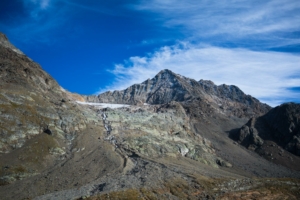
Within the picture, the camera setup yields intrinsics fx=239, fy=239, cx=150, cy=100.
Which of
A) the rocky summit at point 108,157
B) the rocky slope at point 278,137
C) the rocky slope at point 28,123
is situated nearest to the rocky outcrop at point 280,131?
the rocky slope at point 278,137

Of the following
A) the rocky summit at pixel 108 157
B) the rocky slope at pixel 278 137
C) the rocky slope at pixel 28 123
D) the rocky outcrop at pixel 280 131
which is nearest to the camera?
the rocky summit at pixel 108 157

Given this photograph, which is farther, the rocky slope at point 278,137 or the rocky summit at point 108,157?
the rocky slope at point 278,137

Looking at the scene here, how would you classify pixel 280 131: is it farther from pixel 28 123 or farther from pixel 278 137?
pixel 28 123

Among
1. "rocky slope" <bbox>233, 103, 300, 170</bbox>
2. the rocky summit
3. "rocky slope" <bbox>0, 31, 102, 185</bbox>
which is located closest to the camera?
the rocky summit

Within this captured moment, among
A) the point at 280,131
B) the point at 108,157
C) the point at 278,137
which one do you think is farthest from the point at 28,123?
the point at 280,131

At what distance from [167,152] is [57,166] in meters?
49.8

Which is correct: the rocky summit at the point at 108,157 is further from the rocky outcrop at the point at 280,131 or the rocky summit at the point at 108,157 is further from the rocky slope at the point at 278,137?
the rocky outcrop at the point at 280,131

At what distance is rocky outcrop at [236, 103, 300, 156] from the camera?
558 ft

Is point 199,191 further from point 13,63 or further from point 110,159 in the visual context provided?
point 13,63

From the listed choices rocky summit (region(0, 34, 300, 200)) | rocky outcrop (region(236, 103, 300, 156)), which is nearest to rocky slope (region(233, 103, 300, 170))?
rocky outcrop (region(236, 103, 300, 156))

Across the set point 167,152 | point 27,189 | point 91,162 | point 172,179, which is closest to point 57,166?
point 91,162

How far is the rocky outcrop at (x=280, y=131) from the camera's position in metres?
170

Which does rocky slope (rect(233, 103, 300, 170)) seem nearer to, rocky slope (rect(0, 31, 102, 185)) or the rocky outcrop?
the rocky outcrop

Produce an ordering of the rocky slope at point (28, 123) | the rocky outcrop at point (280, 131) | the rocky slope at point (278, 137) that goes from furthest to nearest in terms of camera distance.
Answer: the rocky outcrop at point (280, 131) → the rocky slope at point (278, 137) → the rocky slope at point (28, 123)
